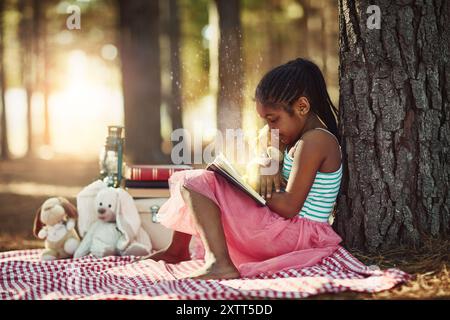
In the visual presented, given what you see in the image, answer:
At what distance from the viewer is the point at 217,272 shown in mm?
3215

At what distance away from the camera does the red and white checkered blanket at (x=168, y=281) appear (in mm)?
2906

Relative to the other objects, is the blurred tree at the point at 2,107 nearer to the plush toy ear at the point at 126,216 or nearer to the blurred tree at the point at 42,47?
the blurred tree at the point at 42,47

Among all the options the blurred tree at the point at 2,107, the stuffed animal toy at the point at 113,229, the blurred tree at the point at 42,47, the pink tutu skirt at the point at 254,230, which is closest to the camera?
the pink tutu skirt at the point at 254,230

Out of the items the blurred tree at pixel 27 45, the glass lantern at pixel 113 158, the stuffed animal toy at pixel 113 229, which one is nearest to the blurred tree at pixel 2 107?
the blurred tree at pixel 27 45

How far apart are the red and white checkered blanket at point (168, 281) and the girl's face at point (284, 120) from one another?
0.72 meters

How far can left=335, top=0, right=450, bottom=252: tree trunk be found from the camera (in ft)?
11.5

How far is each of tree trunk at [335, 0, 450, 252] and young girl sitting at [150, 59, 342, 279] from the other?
7.9 inches

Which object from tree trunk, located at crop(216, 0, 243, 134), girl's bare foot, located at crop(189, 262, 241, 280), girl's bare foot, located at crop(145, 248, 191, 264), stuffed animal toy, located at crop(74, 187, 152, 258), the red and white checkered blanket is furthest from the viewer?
tree trunk, located at crop(216, 0, 243, 134)

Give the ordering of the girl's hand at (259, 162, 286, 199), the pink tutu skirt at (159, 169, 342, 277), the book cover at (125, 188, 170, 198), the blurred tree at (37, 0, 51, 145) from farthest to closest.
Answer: the blurred tree at (37, 0, 51, 145) → the book cover at (125, 188, 170, 198) → the girl's hand at (259, 162, 286, 199) → the pink tutu skirt at (159, 169, 342, 277)

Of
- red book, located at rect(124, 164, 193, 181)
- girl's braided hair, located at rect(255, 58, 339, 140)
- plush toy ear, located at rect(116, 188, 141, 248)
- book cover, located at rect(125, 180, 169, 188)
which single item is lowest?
plush toy ear, located at rect(116, 188, 141, 248)
